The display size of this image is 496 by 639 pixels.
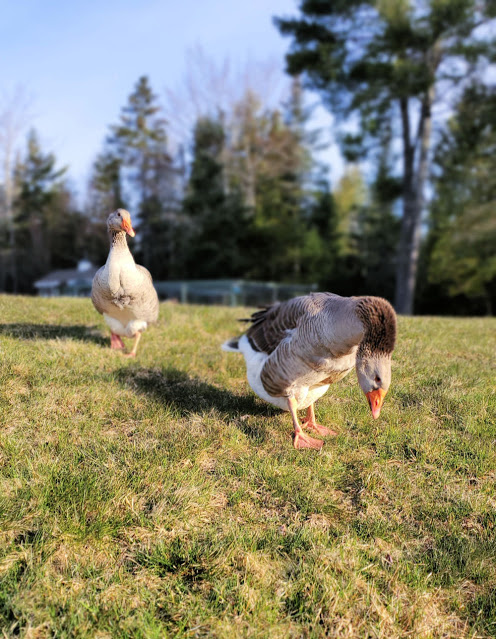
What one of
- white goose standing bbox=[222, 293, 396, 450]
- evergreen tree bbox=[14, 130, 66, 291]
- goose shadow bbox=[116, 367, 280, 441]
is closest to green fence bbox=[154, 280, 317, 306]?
goose shadow bbox=[116, 367, 280, 441]

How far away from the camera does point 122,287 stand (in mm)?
5289

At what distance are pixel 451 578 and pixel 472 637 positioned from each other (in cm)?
33

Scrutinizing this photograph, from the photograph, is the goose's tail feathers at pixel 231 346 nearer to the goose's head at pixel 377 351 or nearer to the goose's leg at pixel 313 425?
the goose's leg at pixel 313 425

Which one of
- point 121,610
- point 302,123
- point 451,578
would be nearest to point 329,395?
point 451,578

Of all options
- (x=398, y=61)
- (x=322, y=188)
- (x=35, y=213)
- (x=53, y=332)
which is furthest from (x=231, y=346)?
(x=35, y=213)

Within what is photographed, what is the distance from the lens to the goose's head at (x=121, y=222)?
199 inches

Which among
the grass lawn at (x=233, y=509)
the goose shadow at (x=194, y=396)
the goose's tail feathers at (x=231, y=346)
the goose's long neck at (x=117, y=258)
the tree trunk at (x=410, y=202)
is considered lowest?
the grass lawn at (x=233, y=509)

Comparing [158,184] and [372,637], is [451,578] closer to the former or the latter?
[372,637]

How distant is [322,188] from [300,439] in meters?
37.1

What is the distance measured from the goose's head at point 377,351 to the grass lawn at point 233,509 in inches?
33.9

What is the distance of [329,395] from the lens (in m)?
4.91

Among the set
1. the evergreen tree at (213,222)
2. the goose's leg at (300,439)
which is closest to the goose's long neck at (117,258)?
the goose's leg at (300,439)

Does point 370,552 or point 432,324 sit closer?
point 370,552

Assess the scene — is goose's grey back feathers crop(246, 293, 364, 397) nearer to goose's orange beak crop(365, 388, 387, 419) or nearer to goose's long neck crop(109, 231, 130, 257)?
goose's orange beak crop(365, 388, 387, 419)
